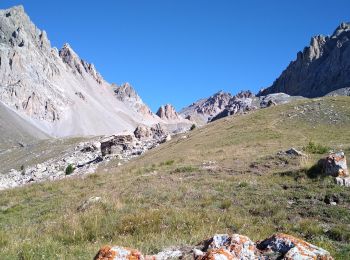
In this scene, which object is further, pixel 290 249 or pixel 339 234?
pixel 339 234

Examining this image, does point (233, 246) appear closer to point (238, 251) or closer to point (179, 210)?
point (238, 251)

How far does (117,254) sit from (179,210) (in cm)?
703

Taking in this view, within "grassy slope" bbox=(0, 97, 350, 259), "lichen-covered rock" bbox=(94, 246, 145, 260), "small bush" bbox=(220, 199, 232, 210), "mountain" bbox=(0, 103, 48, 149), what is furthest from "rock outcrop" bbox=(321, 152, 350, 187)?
"mountain" bbox=(0, 103, 48, 149)

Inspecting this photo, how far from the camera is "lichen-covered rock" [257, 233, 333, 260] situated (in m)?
6.34

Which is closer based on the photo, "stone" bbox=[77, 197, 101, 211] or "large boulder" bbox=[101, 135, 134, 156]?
"stone" bbox=[77, 197, 101, 211]

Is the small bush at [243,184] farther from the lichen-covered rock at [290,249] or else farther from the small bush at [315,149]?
the lichen-covered rock at [290,249]

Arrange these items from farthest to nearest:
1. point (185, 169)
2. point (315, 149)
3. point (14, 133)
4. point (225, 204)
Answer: point (14, 133)
point (315, 149)
point (185, 169)
point (225, 204)

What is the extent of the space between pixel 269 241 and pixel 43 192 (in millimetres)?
17908

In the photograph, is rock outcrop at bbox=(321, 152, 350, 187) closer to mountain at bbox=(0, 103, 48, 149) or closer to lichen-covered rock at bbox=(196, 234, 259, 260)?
lichen-covered rock at bbox=(196, 234, 259, 260)

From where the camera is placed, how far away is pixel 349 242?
10.2m

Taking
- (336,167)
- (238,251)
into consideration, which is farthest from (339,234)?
(336,167)

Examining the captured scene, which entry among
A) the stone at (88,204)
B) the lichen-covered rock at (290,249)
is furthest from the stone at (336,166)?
the lichen-covered rock at (290,249)

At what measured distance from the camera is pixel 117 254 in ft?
20.0

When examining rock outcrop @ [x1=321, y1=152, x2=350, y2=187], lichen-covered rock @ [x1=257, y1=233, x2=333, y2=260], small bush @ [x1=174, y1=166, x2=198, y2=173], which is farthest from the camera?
small bush @ [x1=174, y1=166, x2=198, y2=173]
